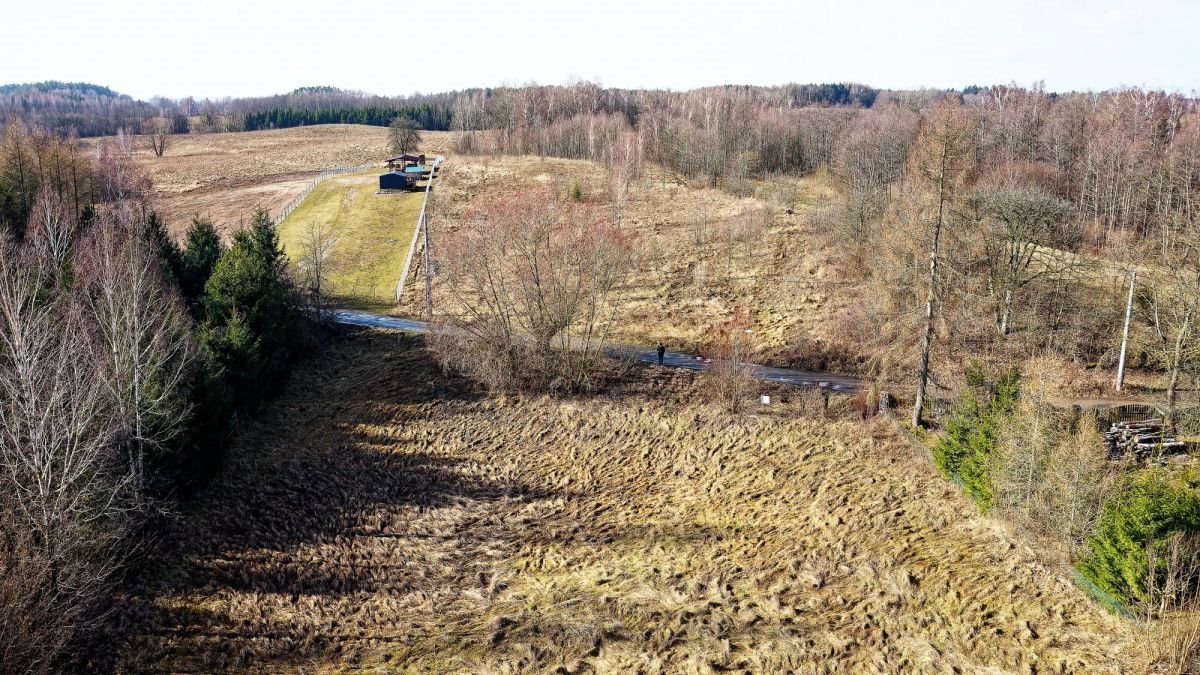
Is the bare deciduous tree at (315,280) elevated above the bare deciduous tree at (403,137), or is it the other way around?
the bare deciduous tree at (403,137)

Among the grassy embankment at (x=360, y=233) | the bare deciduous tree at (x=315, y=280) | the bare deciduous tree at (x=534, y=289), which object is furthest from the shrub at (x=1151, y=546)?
the grassy embankment at (x=360, y=233)

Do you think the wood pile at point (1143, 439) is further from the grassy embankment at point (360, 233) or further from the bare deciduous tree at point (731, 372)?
the grassy embankment at point (360, 233)

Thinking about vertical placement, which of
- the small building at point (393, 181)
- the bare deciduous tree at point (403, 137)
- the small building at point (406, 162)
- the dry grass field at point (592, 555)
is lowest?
the dry grass field at point (592, 555)

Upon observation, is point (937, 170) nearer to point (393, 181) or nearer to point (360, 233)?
point (360, 233)

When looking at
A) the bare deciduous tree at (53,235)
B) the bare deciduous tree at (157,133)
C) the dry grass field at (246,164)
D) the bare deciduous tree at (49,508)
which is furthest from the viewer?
the bare deciduous tree at (157,133)

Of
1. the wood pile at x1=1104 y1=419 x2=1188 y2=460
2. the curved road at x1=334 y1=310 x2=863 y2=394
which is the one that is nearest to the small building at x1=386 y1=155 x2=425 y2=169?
the curved road at x1=334 y1=310 x2=863 y2=394

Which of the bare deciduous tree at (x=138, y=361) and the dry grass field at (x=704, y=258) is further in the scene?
the dry grass field at (x=704, y=258)

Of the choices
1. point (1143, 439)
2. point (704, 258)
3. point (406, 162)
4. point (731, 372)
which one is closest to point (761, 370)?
point (731, 372)

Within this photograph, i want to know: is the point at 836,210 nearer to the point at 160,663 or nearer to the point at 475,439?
the point at 475,439
